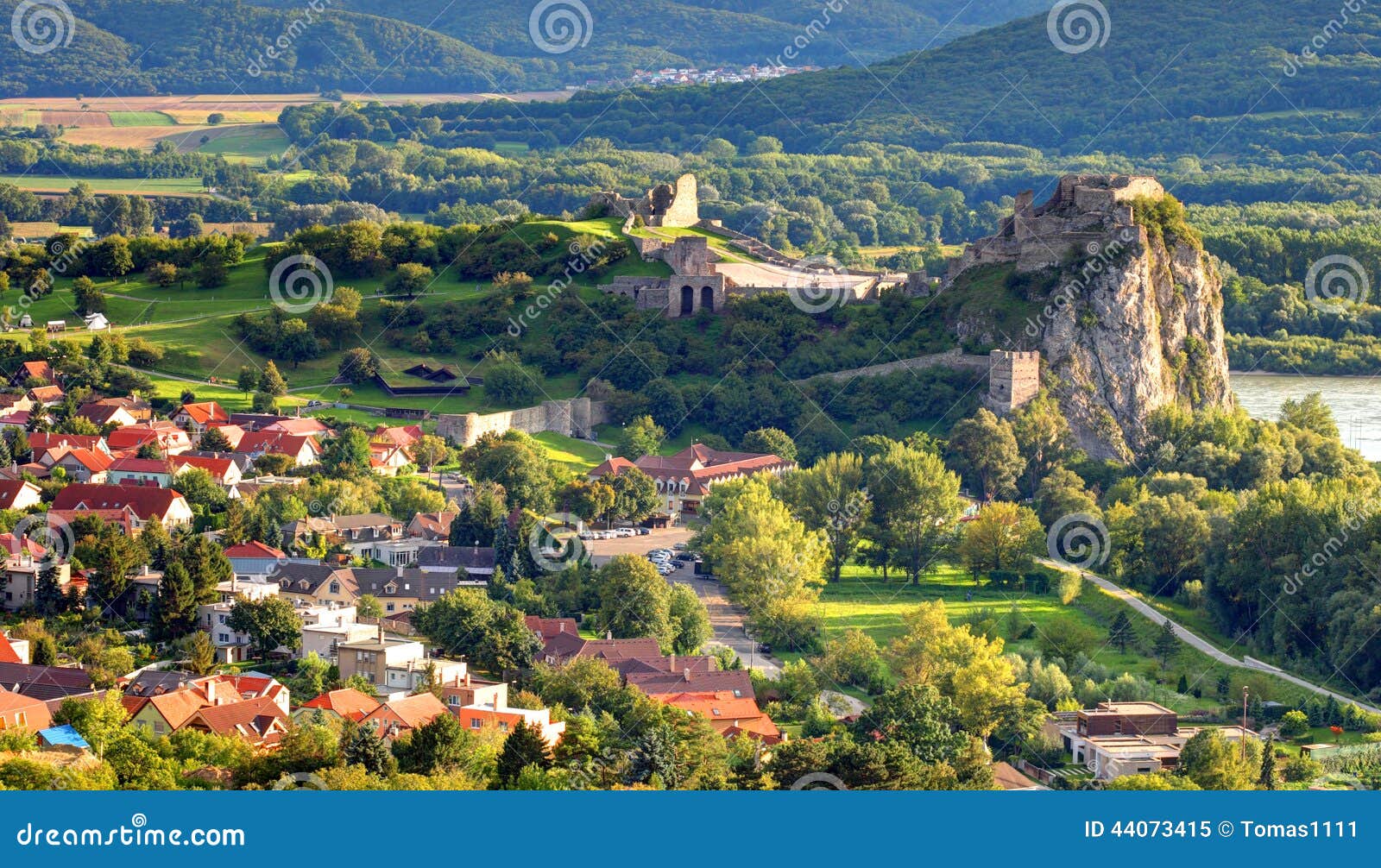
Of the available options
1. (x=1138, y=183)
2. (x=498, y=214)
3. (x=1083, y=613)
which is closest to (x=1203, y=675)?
(x=1083, y=613)

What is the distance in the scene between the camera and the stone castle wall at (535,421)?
A: 2397 inches

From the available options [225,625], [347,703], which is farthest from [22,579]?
[347,703]

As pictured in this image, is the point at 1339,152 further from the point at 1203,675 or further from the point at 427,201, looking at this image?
the point at 1203,675

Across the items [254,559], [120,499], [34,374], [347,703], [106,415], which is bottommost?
[347,703]

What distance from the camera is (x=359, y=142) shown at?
151 meters

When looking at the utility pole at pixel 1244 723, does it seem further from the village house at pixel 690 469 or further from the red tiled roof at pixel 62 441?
the red tiled roof at pixel 62 441

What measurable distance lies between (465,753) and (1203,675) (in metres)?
16.3

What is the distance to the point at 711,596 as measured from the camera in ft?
160

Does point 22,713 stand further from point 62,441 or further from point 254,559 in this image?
point 62,441

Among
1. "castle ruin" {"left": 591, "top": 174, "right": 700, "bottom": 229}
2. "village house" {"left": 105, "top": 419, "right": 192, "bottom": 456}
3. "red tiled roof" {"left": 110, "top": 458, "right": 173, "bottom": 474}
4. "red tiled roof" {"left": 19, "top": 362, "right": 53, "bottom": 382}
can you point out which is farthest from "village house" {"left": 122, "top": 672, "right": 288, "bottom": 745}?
"castle ruin" {"left": 591, "top": 174, "right": 700, "bottom": 229}

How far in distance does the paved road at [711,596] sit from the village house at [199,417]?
12.3 m

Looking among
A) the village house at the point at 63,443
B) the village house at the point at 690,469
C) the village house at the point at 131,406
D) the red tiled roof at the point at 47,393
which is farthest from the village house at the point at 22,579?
the red tiled roof at the point at 47,393

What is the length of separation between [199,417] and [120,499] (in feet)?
33.1

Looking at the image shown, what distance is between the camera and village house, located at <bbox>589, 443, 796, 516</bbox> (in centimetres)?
5744
